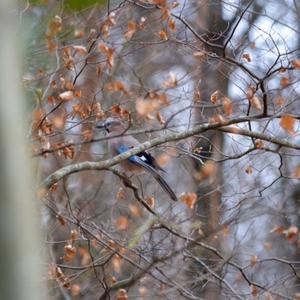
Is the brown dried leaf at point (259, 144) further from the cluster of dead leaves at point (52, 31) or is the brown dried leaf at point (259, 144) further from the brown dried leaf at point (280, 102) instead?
the cluster of dead leaves at point (52, 31)

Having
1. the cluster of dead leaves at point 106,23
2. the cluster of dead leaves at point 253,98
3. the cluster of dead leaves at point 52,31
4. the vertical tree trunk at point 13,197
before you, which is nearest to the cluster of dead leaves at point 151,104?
the cluster of dead leaves at point 253,98

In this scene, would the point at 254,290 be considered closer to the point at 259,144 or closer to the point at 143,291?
the point at 143,291

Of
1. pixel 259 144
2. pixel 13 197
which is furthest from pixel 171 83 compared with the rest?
pixel 13 197

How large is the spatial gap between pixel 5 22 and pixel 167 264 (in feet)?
13.9

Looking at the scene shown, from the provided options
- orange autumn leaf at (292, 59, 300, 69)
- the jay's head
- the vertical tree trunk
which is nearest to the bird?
the jay's head

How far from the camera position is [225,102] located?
5.73 m

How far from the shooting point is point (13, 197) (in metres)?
1.79

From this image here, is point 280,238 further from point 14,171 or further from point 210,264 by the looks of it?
point 14,171

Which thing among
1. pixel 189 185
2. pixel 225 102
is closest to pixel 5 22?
pixel 225 102

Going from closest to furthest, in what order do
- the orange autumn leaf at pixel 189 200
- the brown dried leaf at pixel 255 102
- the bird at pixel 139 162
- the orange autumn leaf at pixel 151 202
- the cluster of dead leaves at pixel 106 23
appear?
the brown dried leaf at pixel 255 102, the orange autumn leaf at pixel 189 200, the orange autumn leaf at pixel 151 202, the cluster of dead leaves at pixel 106 23, the bird at pixel 139 162

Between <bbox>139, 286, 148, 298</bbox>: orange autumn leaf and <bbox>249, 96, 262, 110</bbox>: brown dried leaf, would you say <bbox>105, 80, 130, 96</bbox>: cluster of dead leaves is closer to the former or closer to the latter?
<bbox>249, 96, 262, 110</bbox>: brown dried leaf

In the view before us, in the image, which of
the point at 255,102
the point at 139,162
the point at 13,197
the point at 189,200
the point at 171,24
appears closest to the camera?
the point at 13,197

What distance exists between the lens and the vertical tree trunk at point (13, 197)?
1.76m

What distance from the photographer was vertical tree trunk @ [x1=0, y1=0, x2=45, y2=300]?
1.76 m
